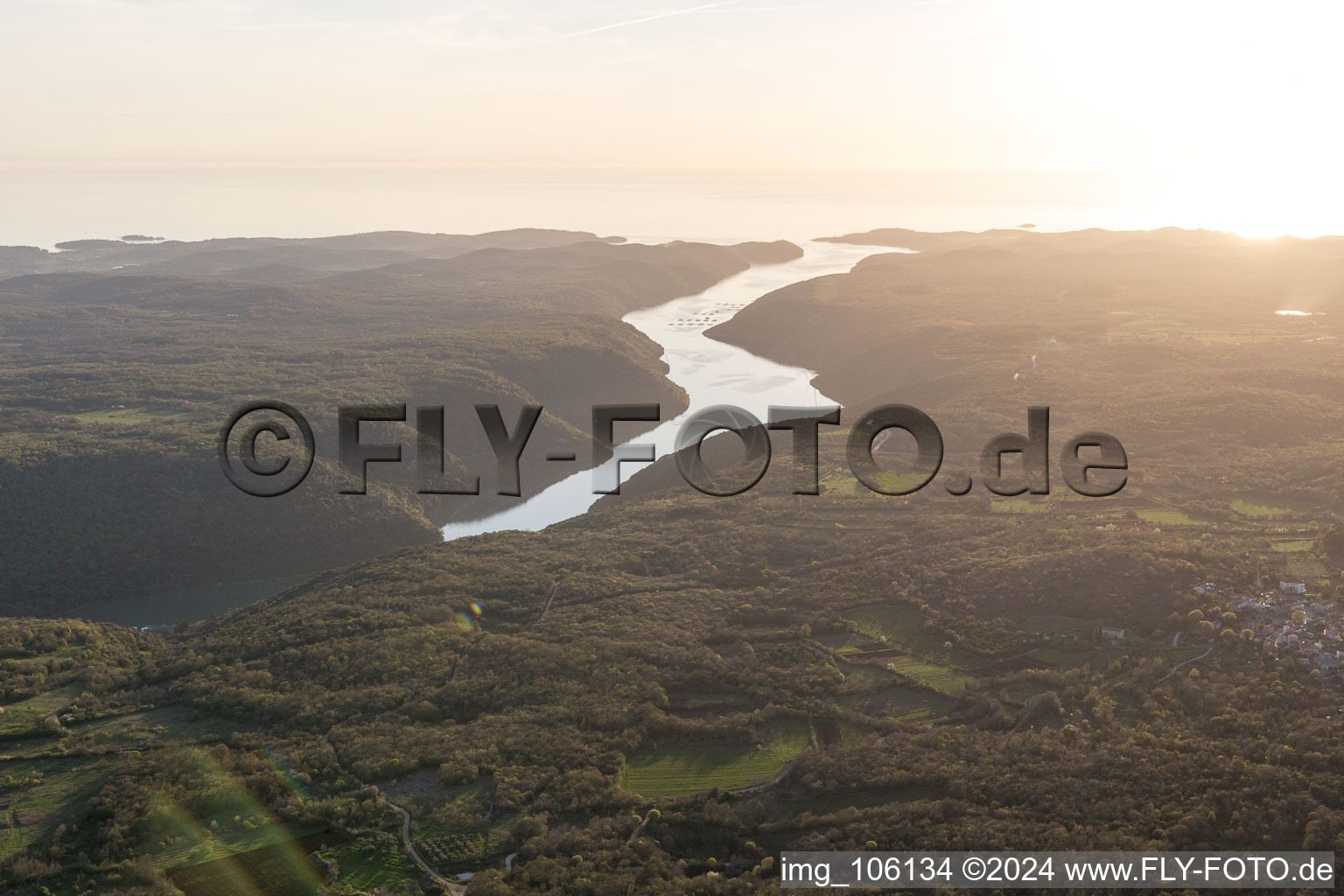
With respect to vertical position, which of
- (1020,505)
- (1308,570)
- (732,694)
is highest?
(1020,505)

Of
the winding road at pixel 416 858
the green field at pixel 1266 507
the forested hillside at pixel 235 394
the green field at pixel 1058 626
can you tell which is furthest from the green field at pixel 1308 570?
the forested hillside at pixel 235 394

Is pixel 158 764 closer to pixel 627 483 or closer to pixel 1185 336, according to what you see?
pixel 627 483

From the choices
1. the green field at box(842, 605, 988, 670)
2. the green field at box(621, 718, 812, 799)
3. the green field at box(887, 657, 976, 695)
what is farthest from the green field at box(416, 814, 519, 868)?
the green field at box(842, 605, 988, 670)

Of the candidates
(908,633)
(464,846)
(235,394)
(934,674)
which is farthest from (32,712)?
(235,394)

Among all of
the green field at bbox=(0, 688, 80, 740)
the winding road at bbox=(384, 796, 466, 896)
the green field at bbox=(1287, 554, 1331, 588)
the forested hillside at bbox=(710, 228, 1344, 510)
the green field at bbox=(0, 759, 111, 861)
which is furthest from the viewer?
the forested hillside at bbox=(710, 228, 1344, 510)

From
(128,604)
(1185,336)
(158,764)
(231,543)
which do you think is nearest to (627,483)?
(231,543)

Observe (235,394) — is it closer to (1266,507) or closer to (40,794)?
(40,794)

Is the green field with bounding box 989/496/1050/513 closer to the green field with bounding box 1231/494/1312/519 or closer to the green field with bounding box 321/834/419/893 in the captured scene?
the green field with bounding box 1231/494/1312/519

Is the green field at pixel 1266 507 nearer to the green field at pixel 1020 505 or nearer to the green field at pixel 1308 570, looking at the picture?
the green field at pixel 1308 570
